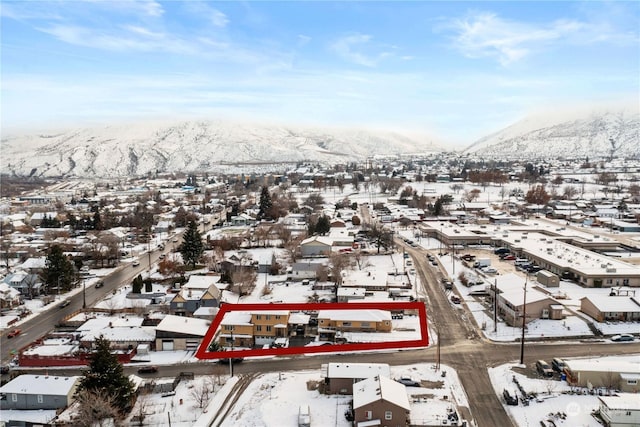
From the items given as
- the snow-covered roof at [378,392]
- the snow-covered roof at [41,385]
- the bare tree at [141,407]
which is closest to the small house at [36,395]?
the snow-covered roof at [41,385]

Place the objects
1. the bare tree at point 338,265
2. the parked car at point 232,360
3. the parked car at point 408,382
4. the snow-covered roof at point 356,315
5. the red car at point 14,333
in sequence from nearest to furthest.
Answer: the parked car at point 408,382, the parked car at point 232,360, the snow-covered roof at point 356,315, the red car at point 14,333, the bare tree at point 338,265

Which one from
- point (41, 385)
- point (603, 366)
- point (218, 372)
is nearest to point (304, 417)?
point (218, 372)

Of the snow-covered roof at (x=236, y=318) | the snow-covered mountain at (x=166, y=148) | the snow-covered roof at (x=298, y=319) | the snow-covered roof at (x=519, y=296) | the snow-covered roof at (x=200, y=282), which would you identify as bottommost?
the snow-covered roof at (x=298, y=319)

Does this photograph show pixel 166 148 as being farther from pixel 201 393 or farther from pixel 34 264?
pixel 201 393

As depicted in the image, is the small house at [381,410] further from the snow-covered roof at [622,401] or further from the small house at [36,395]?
the small house at [36,395]

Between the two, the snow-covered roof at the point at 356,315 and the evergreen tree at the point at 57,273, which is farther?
the evergreen tree at the point at 57,273

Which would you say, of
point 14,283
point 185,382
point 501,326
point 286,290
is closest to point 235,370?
point 185,382

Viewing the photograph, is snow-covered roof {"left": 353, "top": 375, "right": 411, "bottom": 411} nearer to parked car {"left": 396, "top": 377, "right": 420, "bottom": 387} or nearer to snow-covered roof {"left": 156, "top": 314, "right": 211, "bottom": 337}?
parked car {"left": 396, "top": 377, "right": 420, "bottom": 387}

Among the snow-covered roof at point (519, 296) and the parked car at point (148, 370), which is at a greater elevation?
the snow-covered roof at point (519, 296)
